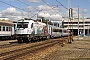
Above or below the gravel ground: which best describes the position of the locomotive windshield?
above

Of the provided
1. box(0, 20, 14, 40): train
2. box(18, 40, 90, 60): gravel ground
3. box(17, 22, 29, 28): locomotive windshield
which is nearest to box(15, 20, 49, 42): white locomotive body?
box(17, 22, 29, 28): locomotive windshield

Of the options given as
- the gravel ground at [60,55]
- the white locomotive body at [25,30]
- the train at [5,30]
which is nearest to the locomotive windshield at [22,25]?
the white locomotive body at [25,30]

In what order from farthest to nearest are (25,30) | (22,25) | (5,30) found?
(5,30), (22,25), (25,30)

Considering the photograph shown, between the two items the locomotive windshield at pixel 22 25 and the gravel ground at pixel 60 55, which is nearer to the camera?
the gravel ground at pixel 60 55

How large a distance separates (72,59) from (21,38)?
18.2 m

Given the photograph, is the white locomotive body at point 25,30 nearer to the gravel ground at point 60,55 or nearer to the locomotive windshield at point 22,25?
the locomotive windshield at point 22,25

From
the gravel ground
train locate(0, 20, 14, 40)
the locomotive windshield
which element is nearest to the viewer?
the gravel ground

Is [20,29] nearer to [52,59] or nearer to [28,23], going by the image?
[28,23]

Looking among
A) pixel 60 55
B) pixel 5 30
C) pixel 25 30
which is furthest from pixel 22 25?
pixel 60 55

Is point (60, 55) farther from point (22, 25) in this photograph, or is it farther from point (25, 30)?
point (22, 25)

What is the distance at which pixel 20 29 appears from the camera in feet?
106

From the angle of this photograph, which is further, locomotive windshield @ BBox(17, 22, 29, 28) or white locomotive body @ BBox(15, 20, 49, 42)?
locomotive windshield @ BBox(17, 22, 29, 28)

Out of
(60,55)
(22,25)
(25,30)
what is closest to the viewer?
(60,55)

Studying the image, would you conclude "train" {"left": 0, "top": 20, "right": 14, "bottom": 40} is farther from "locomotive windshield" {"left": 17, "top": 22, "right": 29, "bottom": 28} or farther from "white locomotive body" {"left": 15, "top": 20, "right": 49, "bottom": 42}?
"locomotive windshield" {"left": 17, "top": 22, "right": 29, "bottom": 28}
